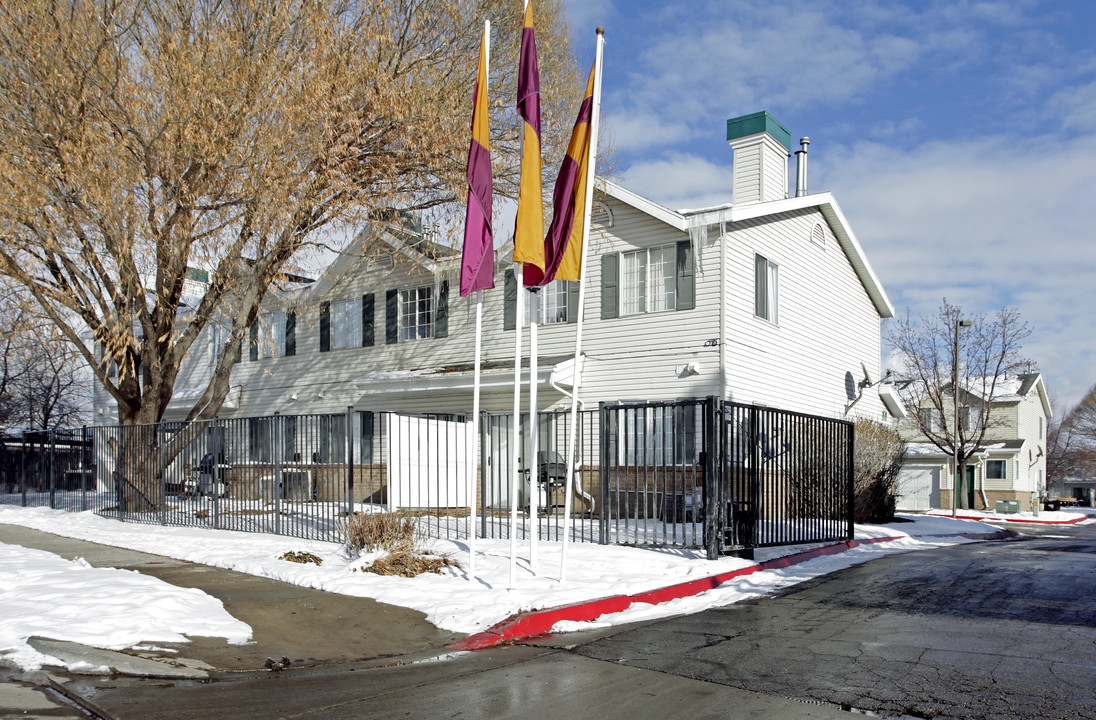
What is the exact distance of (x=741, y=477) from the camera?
39.0 ft

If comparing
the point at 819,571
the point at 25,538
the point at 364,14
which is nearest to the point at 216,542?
the point at 25,538

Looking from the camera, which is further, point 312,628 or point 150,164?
point 150,164

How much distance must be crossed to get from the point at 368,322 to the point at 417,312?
1902 millimetres

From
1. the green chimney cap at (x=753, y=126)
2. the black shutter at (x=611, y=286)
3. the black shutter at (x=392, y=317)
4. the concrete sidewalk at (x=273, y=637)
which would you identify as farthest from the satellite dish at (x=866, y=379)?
the concrete sidewalk at (x=273, y=637)

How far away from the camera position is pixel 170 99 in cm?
1443

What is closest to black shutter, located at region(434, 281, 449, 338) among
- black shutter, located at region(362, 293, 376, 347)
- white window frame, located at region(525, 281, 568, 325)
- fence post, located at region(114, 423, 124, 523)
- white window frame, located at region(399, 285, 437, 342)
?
white window frame, located at region(399, 285, 437, 342)

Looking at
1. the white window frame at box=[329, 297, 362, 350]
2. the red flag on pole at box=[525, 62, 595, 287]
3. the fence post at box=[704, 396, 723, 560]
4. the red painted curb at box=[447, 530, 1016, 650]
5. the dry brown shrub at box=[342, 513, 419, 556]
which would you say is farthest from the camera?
the white window frame at box=[329, 297, 362, 350]

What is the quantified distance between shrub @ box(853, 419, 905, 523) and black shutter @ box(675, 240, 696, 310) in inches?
209

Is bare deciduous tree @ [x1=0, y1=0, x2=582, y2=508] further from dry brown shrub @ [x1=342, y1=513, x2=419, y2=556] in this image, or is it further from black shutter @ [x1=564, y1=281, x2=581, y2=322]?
dry brown shrub @ [x1=342, y1=513, x2=419, y2=556]

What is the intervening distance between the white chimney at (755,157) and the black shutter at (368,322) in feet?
33.5

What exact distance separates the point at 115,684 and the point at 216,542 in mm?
7447

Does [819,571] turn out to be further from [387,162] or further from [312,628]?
[387,162]

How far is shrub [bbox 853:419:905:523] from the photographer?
20.2 meters

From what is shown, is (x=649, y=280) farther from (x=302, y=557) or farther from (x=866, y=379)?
(x=302, y=557)
